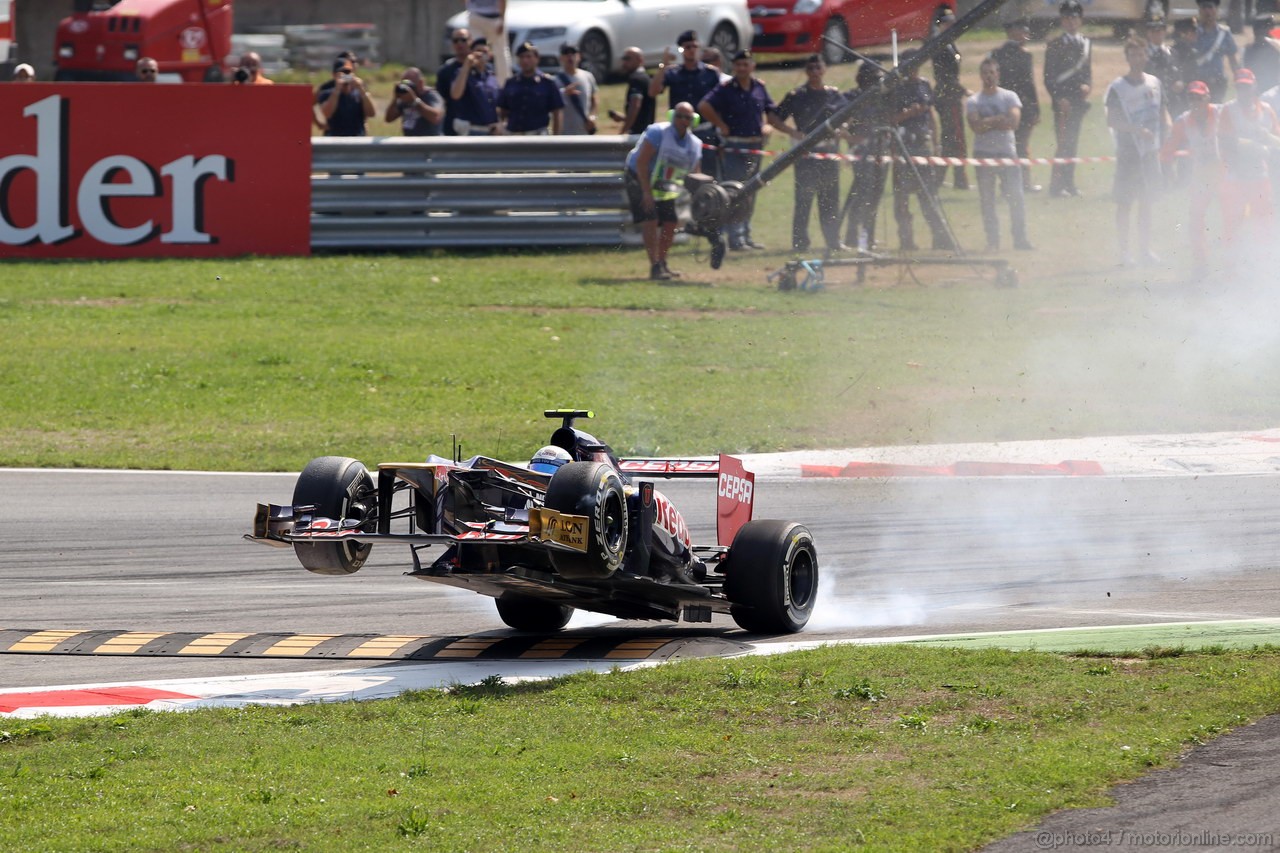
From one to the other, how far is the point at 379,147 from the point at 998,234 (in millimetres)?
7247

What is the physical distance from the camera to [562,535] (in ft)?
24.1

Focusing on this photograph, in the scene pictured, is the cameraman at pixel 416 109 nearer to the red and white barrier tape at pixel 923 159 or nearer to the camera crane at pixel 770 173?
the red and white barrier tape at pixel 923 159

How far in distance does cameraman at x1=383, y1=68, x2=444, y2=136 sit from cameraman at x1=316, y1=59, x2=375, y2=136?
1.13 ft

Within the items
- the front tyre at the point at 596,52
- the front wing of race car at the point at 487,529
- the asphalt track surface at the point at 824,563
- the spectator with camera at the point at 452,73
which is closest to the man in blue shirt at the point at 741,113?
the spectator with camera at the point at 452,73

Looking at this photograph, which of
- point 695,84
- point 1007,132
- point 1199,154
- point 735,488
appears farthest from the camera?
point 695,84

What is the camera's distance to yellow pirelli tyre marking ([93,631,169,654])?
8590 mm

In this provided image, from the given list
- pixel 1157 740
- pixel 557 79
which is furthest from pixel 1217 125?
pixel 1157 740

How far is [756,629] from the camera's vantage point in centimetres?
882

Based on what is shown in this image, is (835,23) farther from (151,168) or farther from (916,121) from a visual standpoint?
(151,168)

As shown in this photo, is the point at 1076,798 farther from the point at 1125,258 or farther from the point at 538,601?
the point at 1125,258

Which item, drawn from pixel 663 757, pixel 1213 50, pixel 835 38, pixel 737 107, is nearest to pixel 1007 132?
pixel 1213 50

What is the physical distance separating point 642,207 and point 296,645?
35.2 ft

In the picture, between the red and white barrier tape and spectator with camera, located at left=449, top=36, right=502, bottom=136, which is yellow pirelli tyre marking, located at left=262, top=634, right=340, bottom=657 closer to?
the red and white barrier tape

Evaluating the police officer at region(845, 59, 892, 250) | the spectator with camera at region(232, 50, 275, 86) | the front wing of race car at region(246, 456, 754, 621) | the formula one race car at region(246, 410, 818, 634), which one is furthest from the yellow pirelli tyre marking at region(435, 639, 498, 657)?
the spectator with camera at region(232, 50, 275, 86)
